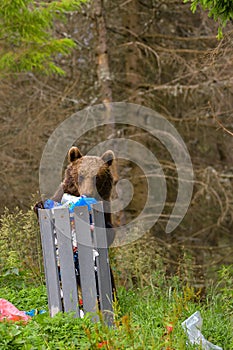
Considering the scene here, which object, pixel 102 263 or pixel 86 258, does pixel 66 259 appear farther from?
pixel 102 263

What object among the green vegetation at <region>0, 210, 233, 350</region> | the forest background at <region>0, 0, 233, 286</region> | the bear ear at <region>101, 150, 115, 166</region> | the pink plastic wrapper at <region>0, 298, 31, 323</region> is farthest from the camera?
the forest background at <region>0, 0, 233, 286</region>

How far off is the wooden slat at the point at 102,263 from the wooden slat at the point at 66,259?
212 mm

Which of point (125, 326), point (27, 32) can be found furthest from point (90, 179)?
point (27, 32)

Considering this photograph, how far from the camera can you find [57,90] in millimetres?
12703

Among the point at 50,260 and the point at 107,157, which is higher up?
the point at 107,157

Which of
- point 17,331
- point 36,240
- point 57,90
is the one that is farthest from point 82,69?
point 17,331

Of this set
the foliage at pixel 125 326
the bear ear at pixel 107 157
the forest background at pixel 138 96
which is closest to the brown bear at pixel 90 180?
the bear ear at pixel 107 157

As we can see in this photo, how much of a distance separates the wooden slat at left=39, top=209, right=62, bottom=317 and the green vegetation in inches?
5.1

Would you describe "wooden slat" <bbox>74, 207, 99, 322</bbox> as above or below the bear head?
below

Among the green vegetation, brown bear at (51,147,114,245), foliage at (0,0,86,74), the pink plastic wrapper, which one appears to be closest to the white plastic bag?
the green vegetation

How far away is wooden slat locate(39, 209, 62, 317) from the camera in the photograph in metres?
4.92

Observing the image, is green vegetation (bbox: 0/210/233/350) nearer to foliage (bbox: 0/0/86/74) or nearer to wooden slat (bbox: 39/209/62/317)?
wooden slat (bbox: 39/209/62/317)

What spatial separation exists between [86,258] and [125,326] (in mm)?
1523

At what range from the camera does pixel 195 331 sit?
14.9 ft
